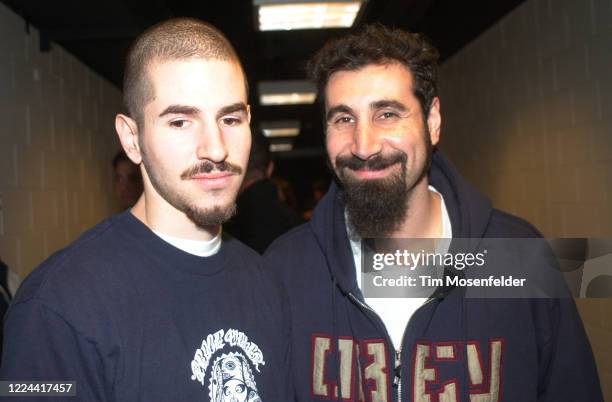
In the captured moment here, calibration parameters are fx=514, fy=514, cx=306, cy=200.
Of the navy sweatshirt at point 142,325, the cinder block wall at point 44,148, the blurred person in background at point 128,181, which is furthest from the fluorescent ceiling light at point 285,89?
the navy sweatshirt at point 142,325

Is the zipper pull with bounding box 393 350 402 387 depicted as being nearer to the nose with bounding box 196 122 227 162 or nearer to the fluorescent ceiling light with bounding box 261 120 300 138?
the nose with bounding box 196 122 227 162

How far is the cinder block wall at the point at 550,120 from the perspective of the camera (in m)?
2.52

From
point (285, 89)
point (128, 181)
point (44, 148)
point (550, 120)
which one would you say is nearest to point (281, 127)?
point (285, 89)

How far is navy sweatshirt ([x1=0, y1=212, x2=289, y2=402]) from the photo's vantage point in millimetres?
1001

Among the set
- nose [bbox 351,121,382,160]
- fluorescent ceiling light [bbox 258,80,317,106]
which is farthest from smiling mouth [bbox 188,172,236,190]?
fluorescent ceiling light [bbox 258,80,317,106]

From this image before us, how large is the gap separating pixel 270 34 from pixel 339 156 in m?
3.12

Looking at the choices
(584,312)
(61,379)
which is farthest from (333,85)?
(584,312)

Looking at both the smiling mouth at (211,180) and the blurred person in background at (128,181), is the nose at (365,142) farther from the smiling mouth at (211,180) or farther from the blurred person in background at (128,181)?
the blurred person in background at (128,181)

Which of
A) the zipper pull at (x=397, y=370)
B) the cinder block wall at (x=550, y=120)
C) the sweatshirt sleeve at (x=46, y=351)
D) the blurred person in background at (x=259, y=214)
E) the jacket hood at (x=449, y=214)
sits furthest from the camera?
the blurred person in background at (x=259, y=214)

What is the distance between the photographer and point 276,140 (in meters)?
11.7

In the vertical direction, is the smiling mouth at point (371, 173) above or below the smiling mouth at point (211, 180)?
above

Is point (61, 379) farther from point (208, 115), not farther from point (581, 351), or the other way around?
point (581, 351)

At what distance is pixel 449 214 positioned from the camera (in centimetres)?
171

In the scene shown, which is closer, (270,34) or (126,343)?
(126,343)
